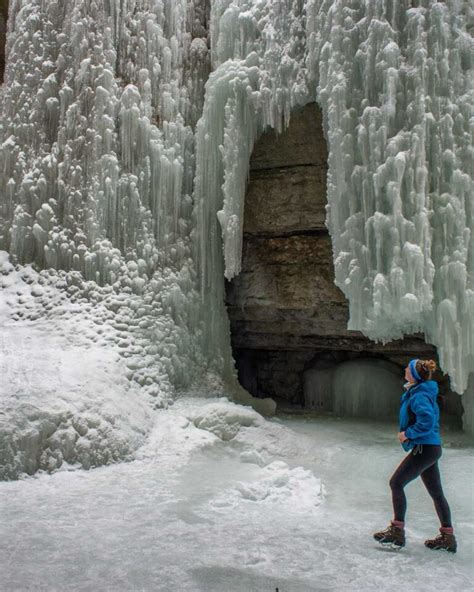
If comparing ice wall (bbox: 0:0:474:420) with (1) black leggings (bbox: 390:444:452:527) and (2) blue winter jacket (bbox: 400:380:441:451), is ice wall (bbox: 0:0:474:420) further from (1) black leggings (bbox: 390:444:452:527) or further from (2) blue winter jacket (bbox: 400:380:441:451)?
(1) black leggings (bbox: 390:444:452:527)

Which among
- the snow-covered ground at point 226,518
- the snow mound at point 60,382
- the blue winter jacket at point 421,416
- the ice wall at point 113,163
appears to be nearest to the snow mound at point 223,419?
the snow-covered ground at point 226,518

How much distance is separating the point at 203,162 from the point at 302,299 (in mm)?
2707

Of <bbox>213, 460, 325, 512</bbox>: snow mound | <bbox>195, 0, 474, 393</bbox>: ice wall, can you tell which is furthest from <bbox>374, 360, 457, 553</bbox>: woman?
<bbox>195, 0, 474, 393</bbox>: ice wall

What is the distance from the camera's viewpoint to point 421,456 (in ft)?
13.0

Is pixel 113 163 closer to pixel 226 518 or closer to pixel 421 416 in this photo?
pixel 226 518

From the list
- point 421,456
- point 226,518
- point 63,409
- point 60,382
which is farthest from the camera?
point 60,382

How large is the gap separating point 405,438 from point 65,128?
21.9ft

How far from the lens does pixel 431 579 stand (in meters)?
3.52

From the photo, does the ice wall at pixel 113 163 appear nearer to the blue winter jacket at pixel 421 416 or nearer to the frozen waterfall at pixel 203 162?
the frozen waterfall at pixel 203 162

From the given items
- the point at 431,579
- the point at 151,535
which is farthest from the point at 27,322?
the point at 431,579

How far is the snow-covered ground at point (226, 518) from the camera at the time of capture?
350 centimetres

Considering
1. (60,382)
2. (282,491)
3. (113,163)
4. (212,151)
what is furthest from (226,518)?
(212,151)

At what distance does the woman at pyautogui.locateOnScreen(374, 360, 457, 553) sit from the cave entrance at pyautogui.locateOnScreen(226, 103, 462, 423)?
515 centimetres

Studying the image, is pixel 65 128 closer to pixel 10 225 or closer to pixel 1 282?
pixel 10 225
